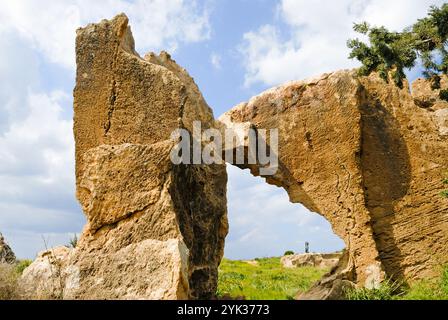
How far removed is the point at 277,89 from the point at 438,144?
3.58 m

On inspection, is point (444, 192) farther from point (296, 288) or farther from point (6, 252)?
point (6, 252)

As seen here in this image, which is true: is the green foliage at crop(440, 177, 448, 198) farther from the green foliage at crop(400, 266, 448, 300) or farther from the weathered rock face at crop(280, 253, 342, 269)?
the weathered rock face at crop(280, 253, 342, 269)

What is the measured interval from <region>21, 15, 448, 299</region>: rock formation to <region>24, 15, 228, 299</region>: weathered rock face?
0.06 ft

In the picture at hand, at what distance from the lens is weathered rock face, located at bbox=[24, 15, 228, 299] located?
8.01 meters

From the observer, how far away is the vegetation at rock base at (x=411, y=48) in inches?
456

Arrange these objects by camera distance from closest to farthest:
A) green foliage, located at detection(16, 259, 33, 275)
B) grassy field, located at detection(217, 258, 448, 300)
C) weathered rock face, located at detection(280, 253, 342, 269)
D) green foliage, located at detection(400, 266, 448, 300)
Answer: green foliage, located at detection(400, 266, 448, 300)
grassy field, located at detection(217, 258, 448, 300)
green foliage, located at detection(16, 259, 33, 275)
weathered rock face, located at detection(280, 253, 342, 269)

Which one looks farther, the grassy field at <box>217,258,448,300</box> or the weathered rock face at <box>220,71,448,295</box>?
the weathered rock face at <box>220,71,448,295</box>

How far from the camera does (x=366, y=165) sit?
37.9 ft

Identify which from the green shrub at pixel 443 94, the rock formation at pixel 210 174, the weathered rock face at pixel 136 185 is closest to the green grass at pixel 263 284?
the rock formation at pixel 210 174

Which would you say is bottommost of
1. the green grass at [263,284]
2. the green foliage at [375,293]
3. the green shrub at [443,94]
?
Answer: the green foliage at [375,293]

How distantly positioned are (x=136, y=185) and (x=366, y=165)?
5254 mm

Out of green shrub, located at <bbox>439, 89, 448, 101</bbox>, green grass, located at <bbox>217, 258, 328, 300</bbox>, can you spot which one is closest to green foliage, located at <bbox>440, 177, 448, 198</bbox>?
green shrub, located at <bbox>439, 89, 448, 101</bbox>

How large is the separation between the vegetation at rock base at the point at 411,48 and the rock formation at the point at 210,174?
403 mm

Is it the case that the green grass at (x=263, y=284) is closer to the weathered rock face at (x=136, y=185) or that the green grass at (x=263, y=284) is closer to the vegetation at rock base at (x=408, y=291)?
the vegetation at rock base at (x=408, y=291)
